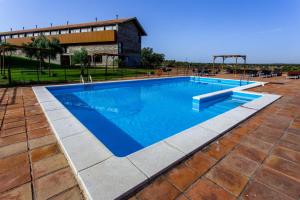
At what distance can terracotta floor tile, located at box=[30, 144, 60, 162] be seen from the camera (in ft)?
7.45

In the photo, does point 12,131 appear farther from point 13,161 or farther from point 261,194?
point 261,194

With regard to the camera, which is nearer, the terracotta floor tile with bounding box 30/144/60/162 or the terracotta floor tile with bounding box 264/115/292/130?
the terracotta floor tile with bounding box 30/144/60/162

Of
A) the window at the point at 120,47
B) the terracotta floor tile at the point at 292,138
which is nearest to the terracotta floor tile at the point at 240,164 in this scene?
the terracotta floor tile at the point at 292,138

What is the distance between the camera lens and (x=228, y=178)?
1911 mm

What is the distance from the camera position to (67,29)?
23.6 meters

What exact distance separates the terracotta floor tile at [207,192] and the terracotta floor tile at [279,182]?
21.1 inches

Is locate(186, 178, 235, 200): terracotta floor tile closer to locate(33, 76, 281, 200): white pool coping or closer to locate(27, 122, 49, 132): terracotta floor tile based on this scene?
locate(33, 76, 281, 200): white pool coping

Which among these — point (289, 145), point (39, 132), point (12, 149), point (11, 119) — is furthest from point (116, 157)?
point (11, 119)

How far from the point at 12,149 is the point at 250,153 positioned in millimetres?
3618

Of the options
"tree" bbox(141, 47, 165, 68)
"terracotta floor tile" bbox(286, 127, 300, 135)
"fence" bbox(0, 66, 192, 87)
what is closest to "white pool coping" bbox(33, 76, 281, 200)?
"terracotta floor tile" bbox(286, 127, 300, 135)

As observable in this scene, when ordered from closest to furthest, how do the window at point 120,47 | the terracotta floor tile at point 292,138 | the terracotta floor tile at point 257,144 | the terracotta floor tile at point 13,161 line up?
1. the terracotta floor tile at point 13,161
2. the terracotta floor tile at point 257,144
3. the terracotta floor tile at point 292,138
4. the window at point 120,47

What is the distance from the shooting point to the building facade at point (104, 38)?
21.2 meters

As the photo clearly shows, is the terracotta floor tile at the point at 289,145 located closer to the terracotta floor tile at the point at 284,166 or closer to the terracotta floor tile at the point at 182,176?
the terracotta floor tile at the point at 284,166

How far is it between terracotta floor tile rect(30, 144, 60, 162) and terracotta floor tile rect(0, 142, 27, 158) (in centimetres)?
22
